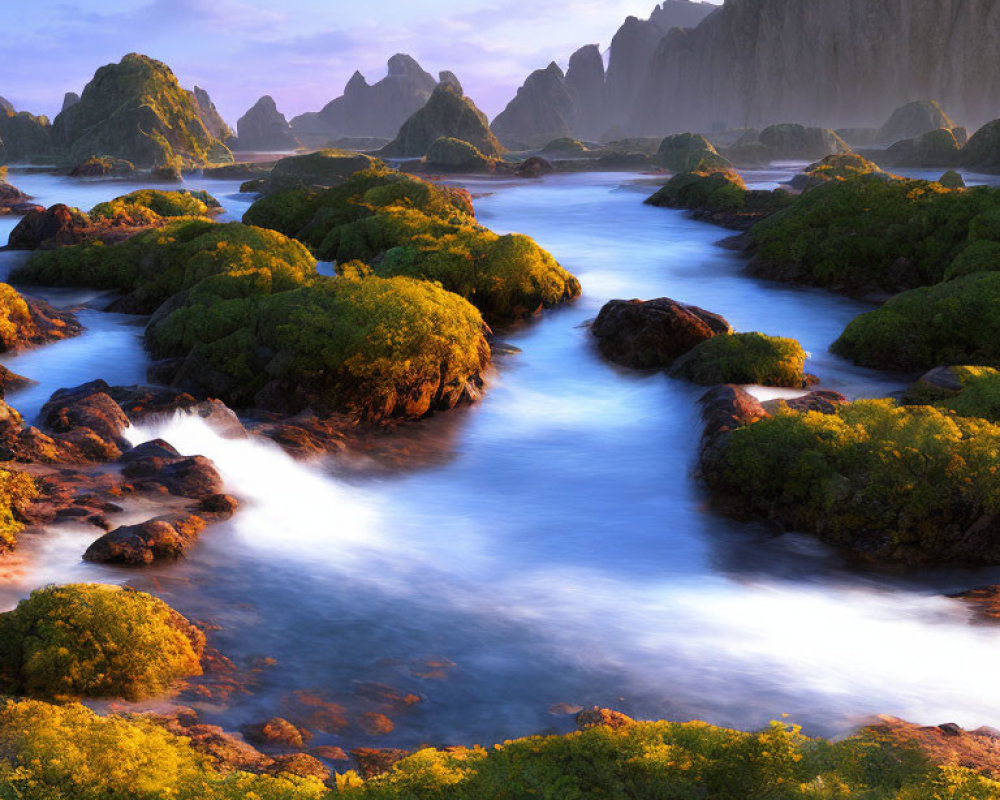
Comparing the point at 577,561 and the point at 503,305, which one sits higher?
the point at 503,305

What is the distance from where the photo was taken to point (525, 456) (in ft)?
45.2

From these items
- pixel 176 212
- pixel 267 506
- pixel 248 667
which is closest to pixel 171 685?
pixel 248 667

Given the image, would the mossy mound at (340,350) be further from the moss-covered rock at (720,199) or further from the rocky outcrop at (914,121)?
the rocky outcrop at (914,121)

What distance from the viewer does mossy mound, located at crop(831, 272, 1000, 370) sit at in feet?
54.7

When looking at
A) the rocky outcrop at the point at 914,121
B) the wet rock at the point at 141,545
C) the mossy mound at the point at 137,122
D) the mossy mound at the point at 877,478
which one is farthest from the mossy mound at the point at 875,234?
the rocky outcrop at the point at 914,121

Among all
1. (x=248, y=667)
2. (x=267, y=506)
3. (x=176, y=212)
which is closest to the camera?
(x=248, y=667)

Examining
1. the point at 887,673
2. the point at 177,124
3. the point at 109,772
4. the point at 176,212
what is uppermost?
the point at 177,124

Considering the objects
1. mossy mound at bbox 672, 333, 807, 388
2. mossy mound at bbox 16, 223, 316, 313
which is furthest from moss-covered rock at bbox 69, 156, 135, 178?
mossy mound at bbox 672, 333, 807, 388

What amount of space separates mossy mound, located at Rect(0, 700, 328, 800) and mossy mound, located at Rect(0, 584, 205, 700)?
0.99 m

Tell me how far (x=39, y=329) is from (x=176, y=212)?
14974 mm

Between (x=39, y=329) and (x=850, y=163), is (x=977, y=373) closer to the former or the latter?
(x=39, y=329)

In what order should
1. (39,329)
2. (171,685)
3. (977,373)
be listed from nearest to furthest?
(171,685) → (977,373) → (39,329)

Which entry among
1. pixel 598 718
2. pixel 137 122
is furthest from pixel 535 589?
pixel 137 122

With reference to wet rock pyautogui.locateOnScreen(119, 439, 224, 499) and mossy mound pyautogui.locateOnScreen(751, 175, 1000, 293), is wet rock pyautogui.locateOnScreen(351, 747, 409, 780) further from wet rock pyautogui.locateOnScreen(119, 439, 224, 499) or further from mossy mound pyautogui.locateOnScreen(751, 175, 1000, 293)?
mossy mound pyautogui.locateOnScreen(751, 175, 1000, 293)
